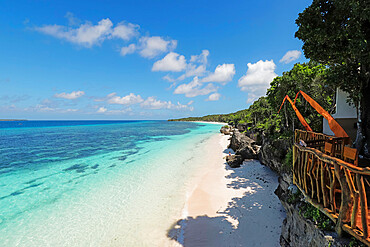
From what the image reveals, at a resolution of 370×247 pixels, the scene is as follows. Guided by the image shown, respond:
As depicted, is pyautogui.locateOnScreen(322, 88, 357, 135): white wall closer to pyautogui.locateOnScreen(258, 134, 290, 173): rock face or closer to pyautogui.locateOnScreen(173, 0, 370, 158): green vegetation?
pyautogui.locateOnScreen(173, 0, 370, 158): green vegetation

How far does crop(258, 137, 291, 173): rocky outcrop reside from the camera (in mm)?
13562

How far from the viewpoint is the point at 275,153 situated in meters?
14.4

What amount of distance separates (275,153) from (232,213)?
746 centimetres

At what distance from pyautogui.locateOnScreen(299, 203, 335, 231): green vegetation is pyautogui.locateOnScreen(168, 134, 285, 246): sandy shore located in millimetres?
3814

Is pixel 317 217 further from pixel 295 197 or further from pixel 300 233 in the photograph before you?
pixel 295 197

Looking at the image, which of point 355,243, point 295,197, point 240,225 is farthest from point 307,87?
point 355,243

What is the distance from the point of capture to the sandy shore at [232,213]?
315 inches

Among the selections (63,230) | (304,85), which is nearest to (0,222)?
(63,230)

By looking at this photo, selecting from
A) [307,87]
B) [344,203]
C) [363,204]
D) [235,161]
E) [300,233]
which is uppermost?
[307,87]

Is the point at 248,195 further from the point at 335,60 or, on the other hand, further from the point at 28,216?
the point at 28,216

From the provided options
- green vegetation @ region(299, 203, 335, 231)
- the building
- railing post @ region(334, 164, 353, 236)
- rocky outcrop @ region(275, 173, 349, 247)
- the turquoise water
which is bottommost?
the turquoise water

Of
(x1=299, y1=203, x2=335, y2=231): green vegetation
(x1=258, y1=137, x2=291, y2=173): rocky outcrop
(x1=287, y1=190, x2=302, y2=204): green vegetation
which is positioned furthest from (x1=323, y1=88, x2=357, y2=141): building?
(x1=299, y1=203, x2=335, y2=231): green vegetation

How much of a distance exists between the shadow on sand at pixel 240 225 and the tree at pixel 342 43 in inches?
232

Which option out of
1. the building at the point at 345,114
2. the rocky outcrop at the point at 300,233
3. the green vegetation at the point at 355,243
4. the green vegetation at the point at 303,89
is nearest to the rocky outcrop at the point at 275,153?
the green vegetation at the point at 303,89
